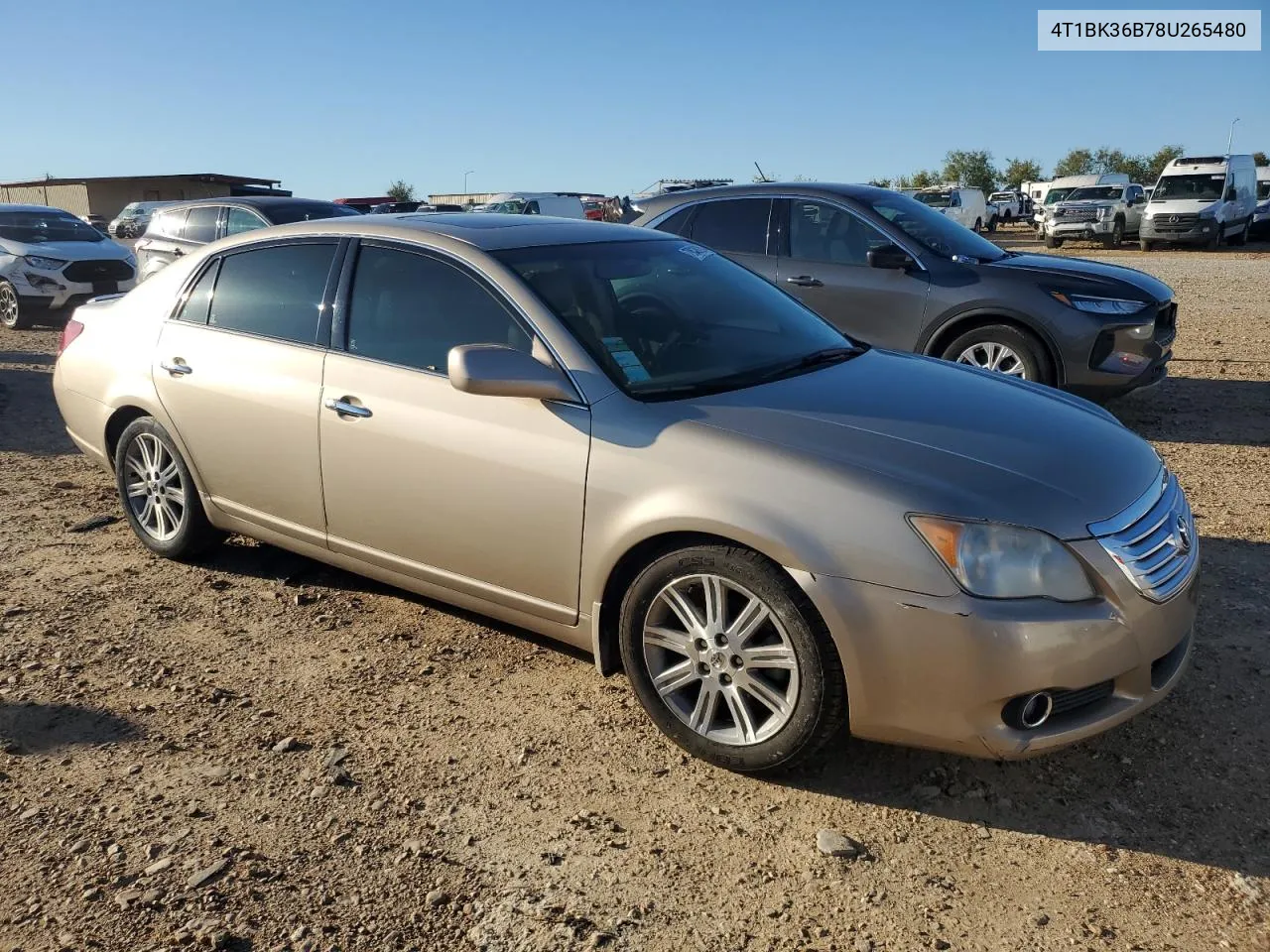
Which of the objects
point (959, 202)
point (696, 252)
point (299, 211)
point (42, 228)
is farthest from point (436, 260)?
point (959, 202)

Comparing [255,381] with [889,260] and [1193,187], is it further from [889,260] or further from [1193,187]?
[1193,187]

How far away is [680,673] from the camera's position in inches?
127

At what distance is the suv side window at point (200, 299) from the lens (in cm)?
465

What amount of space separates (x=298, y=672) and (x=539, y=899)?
1.66 metres

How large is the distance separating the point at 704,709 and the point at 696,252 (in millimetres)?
2094

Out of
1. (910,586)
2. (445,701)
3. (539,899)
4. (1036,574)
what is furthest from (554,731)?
(1036,574)

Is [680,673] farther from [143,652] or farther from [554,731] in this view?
[143,652]

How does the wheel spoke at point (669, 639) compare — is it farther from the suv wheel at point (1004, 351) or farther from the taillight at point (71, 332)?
the suv wheel at point (1004, 351)

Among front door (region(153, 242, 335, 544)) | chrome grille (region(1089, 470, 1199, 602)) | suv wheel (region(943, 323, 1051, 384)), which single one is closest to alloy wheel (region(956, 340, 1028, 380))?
suv wheel (region(943, 323, 1051, 384))

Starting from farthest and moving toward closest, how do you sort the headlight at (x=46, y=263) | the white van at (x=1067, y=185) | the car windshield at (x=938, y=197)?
the car windshield at (x=938, y=197) < the white van at (x=1067, y=185) < the headlight at (x=46, y=263)

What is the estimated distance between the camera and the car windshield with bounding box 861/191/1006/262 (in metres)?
7.62

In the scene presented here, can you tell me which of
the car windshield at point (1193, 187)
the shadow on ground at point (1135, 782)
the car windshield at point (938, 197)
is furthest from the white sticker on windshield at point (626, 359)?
the car windshield at point (938, 197)

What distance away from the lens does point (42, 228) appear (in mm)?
14094

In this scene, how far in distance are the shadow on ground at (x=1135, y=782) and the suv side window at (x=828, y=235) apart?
15.2 ft
